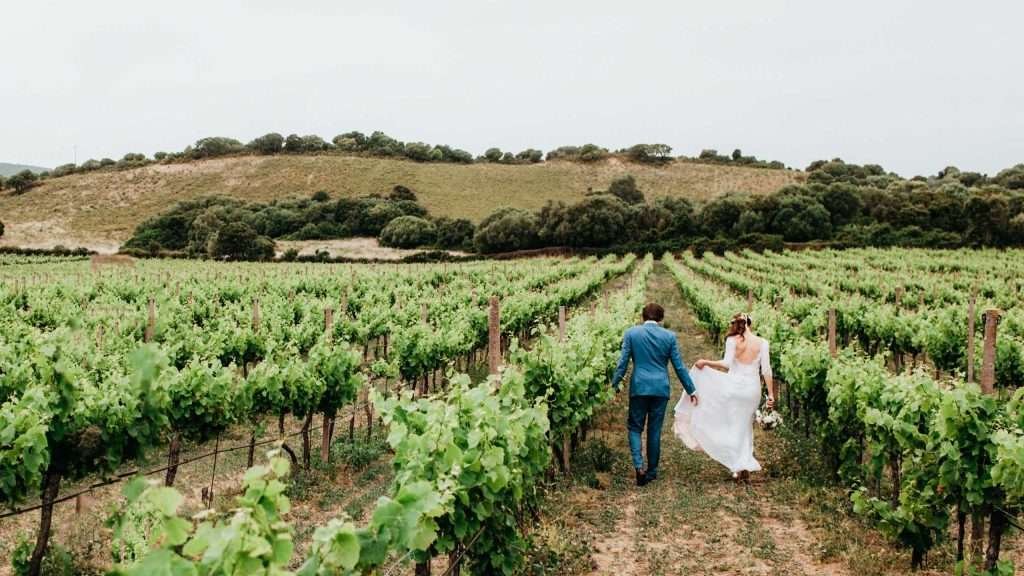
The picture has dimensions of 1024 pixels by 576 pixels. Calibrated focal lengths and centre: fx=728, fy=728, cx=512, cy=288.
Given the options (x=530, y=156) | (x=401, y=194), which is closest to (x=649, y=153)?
(x=530, y=156)

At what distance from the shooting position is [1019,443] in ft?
13.8

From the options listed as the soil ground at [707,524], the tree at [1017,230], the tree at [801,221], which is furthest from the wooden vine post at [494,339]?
the tree at [801,221]

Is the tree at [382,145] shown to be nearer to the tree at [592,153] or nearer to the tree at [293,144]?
the tree at [293,144]

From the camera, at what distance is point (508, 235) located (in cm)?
5816

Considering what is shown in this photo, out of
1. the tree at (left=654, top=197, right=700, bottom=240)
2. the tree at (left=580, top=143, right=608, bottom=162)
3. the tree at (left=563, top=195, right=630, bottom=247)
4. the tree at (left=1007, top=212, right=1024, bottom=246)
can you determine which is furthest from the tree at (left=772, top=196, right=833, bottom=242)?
the tree at (left=580, top=143, right=608, bottom=162)

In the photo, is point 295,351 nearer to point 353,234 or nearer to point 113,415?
point 113,415

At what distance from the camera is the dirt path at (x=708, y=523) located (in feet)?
18.5

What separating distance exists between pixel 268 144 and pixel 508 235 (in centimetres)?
5285

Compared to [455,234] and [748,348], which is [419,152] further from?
[748,348]

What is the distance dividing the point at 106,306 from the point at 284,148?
277 feet

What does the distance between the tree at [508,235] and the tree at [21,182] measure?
56612 millimetres

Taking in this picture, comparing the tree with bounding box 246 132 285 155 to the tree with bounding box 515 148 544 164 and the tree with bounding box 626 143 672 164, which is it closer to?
the tree with bounding box 515 148 544 164

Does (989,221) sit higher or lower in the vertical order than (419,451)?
higher

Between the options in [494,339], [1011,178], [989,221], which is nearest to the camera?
[494,339]
